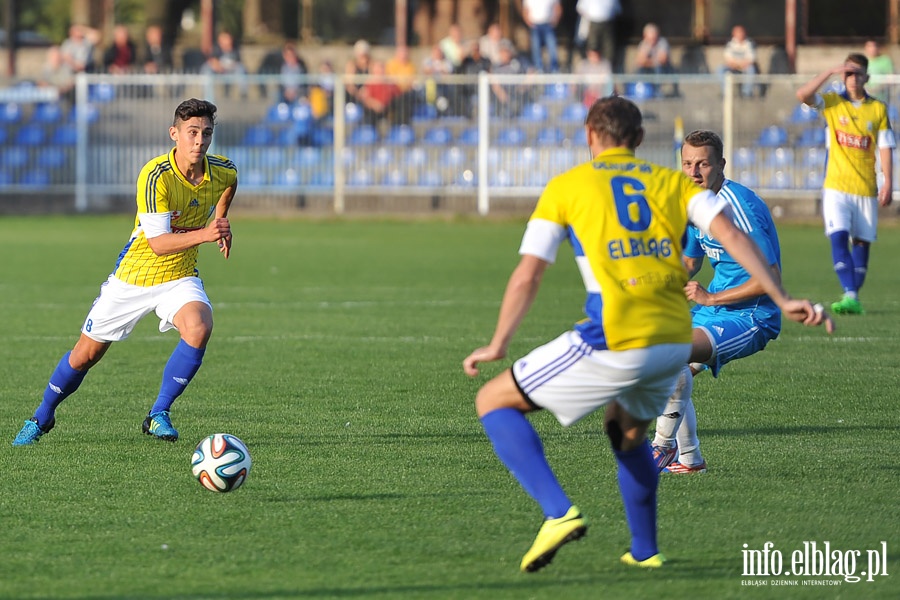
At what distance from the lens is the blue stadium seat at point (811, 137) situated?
2330cm

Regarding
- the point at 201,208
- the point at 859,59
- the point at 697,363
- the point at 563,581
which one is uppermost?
the point at 859,59

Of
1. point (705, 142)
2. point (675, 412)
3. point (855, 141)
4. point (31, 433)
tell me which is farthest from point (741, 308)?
point (855, 141)

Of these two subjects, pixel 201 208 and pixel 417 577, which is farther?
pixel 201 208

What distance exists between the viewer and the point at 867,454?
23.4 ft

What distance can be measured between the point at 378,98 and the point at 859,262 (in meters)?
13.8

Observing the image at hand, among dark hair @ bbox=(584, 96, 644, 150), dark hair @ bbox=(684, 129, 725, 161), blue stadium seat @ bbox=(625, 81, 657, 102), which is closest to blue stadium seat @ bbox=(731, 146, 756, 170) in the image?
blue stadium seat @ bbox=(625, 81, 657, 102)

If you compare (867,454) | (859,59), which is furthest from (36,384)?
(859,59)

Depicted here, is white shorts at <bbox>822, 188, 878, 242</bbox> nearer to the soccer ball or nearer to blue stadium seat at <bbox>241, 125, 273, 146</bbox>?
the soccer ball

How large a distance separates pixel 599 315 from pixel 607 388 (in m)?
0.25

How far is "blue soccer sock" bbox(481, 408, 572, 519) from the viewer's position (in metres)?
4.84

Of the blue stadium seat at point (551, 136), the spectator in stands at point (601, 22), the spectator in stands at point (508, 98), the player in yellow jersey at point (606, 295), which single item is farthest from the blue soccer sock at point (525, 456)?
the spectator in stands at point (601, 22)

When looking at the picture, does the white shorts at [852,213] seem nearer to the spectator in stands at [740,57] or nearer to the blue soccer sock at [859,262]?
the blue soccer sock at [859,262]

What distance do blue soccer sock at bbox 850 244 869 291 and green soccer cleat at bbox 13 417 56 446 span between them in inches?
321

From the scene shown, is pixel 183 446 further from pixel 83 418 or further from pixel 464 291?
pixel 464 291
